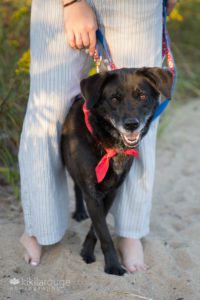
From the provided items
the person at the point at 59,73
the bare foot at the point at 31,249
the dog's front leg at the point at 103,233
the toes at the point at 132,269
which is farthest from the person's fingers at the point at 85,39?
the toes at the point at 132,269

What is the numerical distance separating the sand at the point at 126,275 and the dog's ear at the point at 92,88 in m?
0.89

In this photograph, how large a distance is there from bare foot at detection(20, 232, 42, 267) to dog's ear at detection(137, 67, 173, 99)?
1.10 m

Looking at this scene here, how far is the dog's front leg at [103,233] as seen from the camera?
2773 millimetres

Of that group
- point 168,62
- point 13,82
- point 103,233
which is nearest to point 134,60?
point 168,62

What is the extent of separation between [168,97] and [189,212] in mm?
1281

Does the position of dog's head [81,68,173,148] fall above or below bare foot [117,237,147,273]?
above

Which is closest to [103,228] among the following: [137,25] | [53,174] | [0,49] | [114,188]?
[114,188]

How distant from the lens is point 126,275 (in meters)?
2.78

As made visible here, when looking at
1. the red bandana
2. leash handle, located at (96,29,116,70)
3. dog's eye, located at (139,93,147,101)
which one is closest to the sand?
the red bandana

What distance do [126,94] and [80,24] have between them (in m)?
0.41

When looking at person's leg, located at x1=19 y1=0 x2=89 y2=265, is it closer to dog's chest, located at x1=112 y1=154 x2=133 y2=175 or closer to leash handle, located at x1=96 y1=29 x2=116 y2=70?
leash handle, located at x1=96 y1=29 x2=116 y2=70

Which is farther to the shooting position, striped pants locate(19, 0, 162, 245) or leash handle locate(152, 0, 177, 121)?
leash handle locate(152, 0, 177, 121)

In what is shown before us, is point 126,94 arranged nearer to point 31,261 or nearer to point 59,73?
point 59,73

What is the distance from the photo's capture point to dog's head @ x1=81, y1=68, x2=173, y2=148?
8.35 ft
